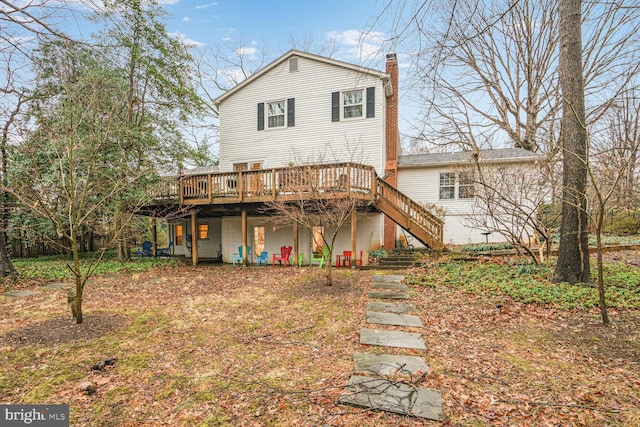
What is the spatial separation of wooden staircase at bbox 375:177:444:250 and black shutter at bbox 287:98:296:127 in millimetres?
5326

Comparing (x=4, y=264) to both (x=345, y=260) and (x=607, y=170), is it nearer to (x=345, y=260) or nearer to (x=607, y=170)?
(x=345, y=260)

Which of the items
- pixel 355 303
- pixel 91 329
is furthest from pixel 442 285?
pixel 91 329

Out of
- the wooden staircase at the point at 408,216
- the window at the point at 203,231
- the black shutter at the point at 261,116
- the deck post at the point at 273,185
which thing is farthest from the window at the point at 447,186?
the window at the point at 203,231

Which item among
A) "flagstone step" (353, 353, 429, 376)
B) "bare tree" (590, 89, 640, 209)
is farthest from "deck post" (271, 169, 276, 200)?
"bare tree" (590, 89, 640, 209)

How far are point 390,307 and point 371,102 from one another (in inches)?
358

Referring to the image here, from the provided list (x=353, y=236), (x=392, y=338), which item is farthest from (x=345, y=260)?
(x=392, y=338)

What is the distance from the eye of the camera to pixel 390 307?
6.08 meters

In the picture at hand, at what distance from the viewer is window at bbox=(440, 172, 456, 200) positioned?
1390cm

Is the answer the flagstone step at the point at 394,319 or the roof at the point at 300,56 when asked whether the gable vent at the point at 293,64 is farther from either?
the flagstone step at the point at 394,319

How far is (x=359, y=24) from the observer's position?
354cm

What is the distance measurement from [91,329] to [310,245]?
8.58 meters

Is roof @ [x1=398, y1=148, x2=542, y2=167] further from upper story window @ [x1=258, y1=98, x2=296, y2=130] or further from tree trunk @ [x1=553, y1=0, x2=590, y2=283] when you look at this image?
upper story window @ [x1=258, y1=98, x2=296, y2=130]

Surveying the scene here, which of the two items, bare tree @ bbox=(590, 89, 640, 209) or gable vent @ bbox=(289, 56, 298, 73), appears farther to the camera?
gable vent @ bbox=(289, 56, 298, 73)

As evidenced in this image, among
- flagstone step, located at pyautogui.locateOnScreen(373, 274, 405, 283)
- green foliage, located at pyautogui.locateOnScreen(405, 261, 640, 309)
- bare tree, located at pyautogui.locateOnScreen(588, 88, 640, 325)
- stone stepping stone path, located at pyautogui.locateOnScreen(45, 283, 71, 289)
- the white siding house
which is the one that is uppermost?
the white siding house
